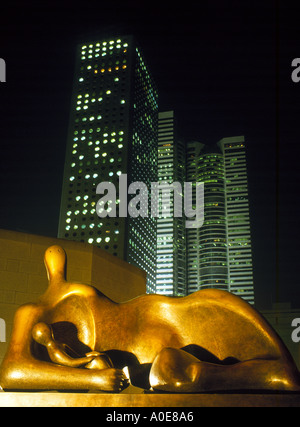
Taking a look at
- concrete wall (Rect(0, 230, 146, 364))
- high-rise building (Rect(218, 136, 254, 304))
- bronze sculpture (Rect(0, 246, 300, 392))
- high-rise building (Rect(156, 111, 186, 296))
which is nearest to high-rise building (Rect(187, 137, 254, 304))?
high-rise building (Rect(218, 136, 254, 304))

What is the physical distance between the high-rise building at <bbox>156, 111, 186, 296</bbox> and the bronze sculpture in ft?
244

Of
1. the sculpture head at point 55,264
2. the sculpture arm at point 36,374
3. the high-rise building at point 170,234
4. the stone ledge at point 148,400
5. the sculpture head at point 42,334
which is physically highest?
the high-rise building at point 170,234

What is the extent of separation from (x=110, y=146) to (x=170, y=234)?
22.0m

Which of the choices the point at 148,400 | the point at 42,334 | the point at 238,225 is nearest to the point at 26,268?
the point at 42,334

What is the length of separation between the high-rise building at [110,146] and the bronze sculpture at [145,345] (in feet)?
185

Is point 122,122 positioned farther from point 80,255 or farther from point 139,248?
point 80,255

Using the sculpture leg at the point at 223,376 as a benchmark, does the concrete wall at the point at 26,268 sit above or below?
above

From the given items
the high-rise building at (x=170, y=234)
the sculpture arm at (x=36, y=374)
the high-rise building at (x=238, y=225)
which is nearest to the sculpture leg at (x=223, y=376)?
the sculpture arm at (x=36, y=374)

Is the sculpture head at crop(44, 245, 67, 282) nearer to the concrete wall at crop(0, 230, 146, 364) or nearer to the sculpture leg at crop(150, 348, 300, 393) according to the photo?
the sculpture leg at crop(150, 348, 300, 393)

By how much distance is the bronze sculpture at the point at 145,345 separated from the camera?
9.02 ft

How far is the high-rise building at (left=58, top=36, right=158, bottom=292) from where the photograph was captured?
2446 inches

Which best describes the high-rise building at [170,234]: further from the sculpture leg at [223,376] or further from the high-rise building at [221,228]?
the sculpture leg at [223,376]
